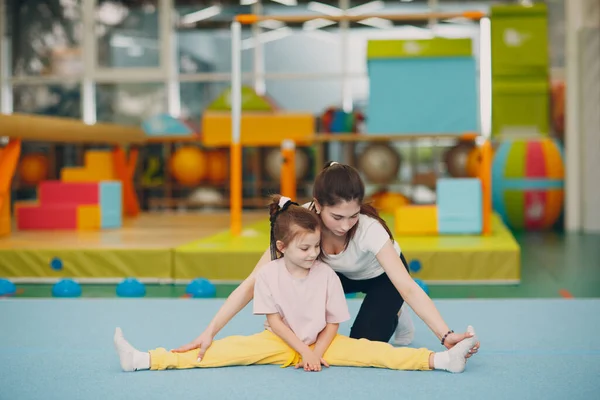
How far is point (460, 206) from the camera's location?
536cm

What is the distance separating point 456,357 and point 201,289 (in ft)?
6.41

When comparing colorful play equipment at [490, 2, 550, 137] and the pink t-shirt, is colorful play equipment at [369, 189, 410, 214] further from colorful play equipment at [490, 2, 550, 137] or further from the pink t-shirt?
the pink t-shirt

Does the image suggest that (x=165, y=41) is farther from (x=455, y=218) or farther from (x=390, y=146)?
(x=455, y=218)

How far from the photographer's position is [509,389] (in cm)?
235

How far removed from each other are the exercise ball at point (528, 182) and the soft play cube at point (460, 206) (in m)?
2.37

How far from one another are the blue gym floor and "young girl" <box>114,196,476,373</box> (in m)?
0.04

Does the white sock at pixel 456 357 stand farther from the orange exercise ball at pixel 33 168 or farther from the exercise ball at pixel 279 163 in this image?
the orange exercise ball at pixel 33 168

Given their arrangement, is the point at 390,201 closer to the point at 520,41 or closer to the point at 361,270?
the point at 520,41

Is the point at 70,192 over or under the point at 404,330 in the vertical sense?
over

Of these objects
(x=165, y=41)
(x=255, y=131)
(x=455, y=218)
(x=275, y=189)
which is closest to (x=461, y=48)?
(x=455, y=218)

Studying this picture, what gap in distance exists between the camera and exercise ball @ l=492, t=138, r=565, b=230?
761cm

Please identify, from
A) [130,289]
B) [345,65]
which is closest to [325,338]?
[130,289]

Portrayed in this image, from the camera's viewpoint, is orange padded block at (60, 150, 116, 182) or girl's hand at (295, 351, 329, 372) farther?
orange padded block at (60, 150, 116, 182)

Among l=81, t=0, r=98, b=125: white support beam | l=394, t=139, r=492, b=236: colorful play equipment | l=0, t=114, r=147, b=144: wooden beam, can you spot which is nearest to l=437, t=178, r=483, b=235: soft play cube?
l=394, t=139, r=492, b=236: colorful play equipment
